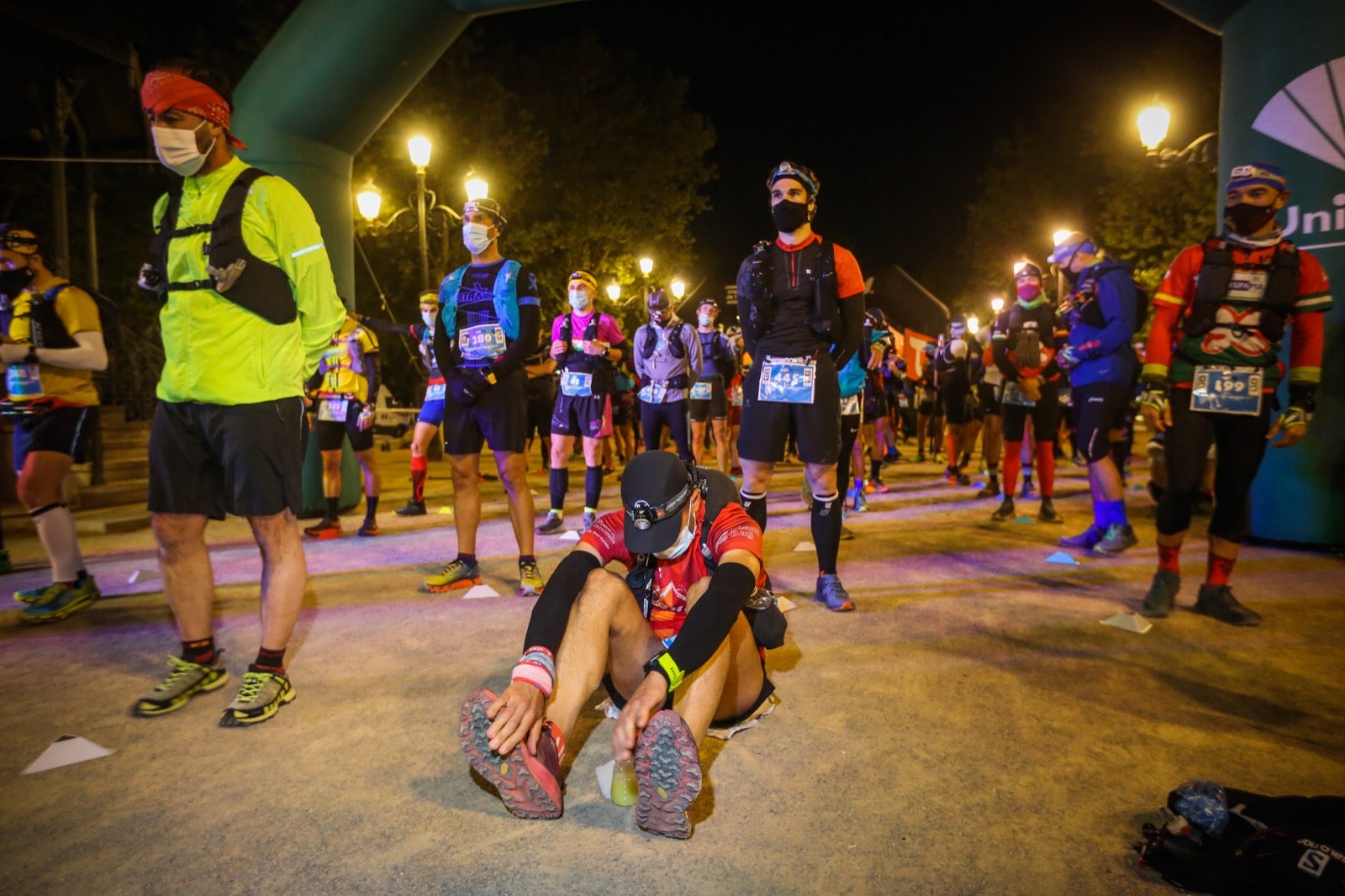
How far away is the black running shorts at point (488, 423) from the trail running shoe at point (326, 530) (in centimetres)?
289

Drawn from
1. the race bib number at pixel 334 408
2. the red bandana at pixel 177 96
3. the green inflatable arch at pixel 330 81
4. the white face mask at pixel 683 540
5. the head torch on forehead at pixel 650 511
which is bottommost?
the white face mask at pixel 683 540

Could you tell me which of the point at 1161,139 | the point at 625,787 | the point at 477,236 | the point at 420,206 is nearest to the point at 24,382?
the point at 477,236

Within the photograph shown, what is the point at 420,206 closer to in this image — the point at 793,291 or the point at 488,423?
the point at 488,423

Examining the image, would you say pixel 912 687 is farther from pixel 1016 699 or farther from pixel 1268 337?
pixel 1268 337

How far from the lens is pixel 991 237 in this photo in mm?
35531

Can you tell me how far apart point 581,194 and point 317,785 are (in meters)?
27.7

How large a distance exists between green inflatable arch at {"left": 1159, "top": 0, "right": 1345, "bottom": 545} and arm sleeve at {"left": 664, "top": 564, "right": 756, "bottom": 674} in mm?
6295

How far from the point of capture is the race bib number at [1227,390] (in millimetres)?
4355

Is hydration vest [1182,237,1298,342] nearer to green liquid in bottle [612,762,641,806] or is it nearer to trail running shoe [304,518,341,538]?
green liquid in bottle [612,762,641,806]

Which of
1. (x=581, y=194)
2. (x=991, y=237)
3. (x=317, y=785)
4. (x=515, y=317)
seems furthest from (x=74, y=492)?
(x=991, y=237)

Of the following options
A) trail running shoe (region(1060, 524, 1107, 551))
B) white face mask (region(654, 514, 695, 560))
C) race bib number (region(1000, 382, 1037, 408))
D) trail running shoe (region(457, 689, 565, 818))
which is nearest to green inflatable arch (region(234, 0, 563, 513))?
race bib number (region(1000, 382, 1037, 408))

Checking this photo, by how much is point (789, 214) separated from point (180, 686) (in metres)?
3.87

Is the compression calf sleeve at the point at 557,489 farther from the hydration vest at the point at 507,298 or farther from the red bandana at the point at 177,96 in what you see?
the red bandana at the point at 177,96

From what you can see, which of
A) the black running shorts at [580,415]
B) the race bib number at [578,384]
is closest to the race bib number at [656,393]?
the black running shorts at [580,415]
